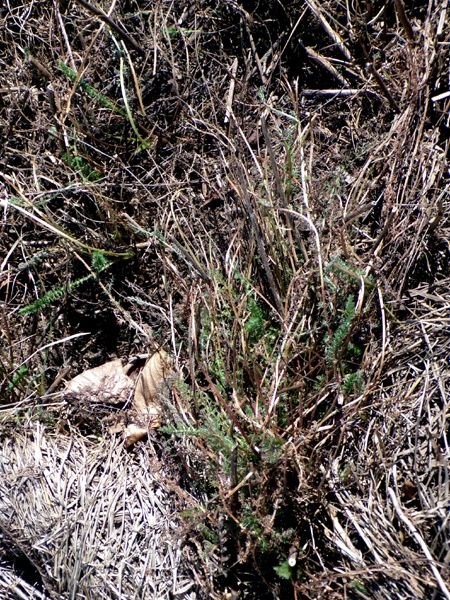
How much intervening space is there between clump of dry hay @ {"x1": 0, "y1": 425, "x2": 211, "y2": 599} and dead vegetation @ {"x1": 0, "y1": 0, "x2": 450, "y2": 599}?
1 centimetres

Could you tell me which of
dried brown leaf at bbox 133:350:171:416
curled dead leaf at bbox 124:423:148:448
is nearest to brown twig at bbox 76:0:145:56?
dried brown leaf at bbox 133:350:171:416

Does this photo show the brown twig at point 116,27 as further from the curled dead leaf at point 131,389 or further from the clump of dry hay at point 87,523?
the clump of dry hay at point 87,523

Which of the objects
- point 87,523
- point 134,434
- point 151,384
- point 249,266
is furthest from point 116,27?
point 87,523

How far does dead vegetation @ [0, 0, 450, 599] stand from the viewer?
201cm

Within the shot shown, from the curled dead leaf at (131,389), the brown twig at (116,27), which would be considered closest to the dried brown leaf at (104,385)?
the curled dead leaf at (131,389)

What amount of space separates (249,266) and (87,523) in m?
0.91

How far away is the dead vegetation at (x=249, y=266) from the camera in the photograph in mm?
2008

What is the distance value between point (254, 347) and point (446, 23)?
1.21 m

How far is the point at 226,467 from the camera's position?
2.01 meters

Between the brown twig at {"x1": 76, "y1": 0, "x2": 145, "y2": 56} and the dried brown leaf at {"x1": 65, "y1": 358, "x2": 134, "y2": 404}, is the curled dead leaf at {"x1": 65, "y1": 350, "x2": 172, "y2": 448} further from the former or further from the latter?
the brown twig at {"x1": 76, "y1": 0, "x2": 145, "y2": 56}

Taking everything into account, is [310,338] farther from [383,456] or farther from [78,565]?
[78,565]

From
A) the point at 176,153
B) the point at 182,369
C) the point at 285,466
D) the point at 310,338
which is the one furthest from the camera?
the point at 176,153

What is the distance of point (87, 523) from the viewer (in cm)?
218

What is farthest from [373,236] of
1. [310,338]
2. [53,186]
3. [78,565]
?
[78,565]
